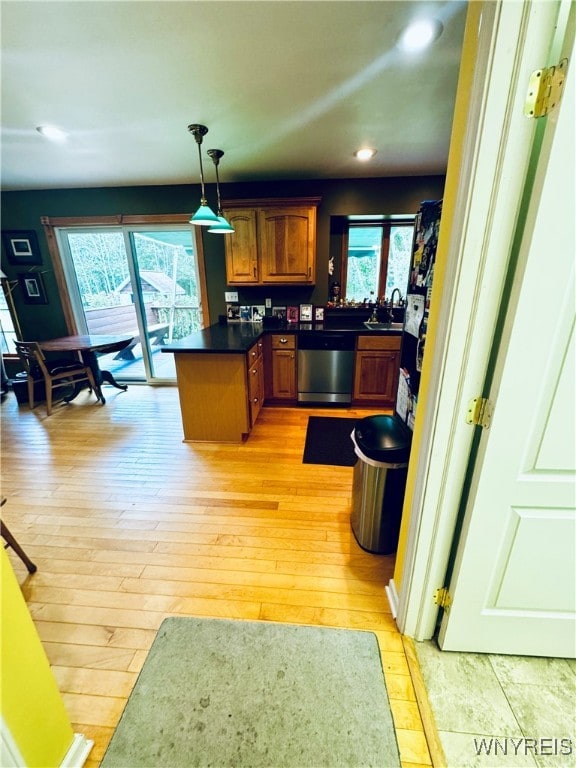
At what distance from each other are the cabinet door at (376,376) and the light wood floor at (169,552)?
112 centimetres

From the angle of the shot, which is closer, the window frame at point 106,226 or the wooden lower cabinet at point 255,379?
the wooden lower cabinet at point 255,379

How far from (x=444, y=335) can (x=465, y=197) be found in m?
0.39

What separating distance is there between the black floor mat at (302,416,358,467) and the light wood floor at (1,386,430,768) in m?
0.13

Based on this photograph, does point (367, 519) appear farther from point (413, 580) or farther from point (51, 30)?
point (51, 30)

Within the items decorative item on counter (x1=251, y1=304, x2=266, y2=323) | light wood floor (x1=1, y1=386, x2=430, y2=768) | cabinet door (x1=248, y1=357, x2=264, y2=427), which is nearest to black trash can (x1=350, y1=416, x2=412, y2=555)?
light wood floor (x1=1, y1=386, x2=430, y2=768)

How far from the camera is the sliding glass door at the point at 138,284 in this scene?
4.18 metres

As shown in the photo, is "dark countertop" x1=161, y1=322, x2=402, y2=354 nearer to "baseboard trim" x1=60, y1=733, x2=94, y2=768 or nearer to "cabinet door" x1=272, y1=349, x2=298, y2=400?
"cabinet door" x1=272, y1=349, x2=298, y2=400

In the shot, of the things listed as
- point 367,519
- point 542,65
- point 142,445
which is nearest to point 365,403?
point 367,519

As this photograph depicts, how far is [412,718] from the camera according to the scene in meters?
1.10

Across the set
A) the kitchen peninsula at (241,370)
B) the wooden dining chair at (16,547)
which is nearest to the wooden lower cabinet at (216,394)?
the kitchen peninsula at (241,370)

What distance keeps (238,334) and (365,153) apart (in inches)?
83.9

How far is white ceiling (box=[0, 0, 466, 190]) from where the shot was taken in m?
1.39

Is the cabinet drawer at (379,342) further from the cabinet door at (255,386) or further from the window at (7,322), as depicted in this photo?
the window at (7,322)

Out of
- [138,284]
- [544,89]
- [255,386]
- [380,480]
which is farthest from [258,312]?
[544,89]
